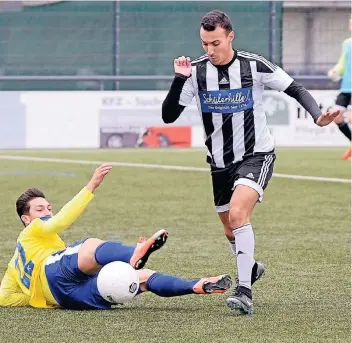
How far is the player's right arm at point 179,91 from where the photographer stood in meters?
6.72

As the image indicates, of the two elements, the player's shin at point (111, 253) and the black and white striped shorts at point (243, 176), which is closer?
the player's shin at point (111, 253)

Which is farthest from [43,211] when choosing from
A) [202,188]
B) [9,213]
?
[202,188]

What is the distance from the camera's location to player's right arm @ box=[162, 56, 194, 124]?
6.72m

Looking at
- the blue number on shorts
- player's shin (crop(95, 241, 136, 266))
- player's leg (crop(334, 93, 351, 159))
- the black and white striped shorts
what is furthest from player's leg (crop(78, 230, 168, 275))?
player's leg (crop(334, 93, 351, 159))

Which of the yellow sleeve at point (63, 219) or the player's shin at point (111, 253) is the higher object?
the yellow sleeve at point (63, 219)

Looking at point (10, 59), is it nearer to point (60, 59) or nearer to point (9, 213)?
point (60, 59)

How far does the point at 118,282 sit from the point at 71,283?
0.35 metres

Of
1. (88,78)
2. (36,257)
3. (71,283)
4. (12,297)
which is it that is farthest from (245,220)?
(88,78)

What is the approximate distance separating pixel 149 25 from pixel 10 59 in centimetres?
280

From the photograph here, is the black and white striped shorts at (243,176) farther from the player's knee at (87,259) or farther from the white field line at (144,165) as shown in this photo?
the white field line at (144,165)

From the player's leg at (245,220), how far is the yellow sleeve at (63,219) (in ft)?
2.86

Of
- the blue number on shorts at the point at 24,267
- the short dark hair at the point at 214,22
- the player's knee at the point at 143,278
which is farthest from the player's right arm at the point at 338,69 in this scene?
the blue number on shorts at the point at 24,267

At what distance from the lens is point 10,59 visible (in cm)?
2131

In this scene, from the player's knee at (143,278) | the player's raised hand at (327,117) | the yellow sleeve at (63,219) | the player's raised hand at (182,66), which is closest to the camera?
the yellow sleeve at (63,219)
